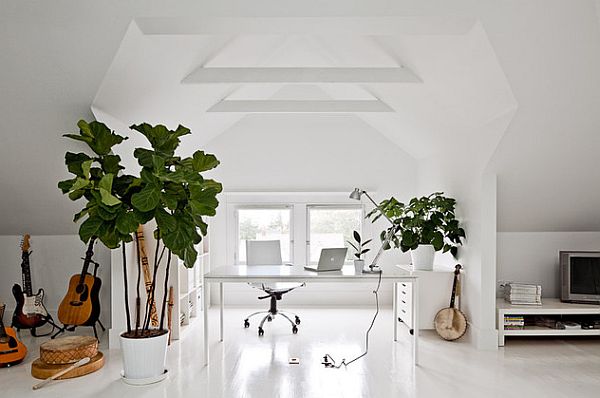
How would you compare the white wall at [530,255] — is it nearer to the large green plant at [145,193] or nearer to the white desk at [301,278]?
Result: the white desk at [301,278]

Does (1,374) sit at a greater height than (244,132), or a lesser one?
lesser

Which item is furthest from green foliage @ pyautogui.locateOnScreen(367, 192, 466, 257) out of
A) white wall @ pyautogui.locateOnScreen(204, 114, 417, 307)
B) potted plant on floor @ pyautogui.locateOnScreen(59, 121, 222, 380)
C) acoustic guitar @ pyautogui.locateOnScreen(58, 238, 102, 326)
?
acoustic guitar @ pyautogui.locateOnScreen(58, 238, 102, 326)

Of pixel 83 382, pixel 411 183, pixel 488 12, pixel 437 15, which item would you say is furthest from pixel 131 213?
pixel 411 183

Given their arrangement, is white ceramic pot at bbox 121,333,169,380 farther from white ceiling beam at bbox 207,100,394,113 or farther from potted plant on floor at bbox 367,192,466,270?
white ceiling beam at bbox 207,100,394,113

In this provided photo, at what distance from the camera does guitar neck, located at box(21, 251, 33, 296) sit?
19.0 feet

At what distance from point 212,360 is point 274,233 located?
3.19 meters

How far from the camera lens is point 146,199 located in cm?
368

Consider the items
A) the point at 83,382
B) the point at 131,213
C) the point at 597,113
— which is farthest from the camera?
the point at 597,113

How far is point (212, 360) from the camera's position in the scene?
4.68 metres

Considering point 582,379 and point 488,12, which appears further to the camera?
point 582,379

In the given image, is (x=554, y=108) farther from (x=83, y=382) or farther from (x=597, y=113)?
(x=83, y=382)

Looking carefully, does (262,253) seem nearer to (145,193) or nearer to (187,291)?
(187,291)

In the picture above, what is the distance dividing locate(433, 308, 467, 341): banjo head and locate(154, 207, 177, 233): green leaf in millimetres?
2932

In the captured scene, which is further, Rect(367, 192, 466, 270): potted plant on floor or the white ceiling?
Rect(367, 192, 466, 270): potted plant on floor
